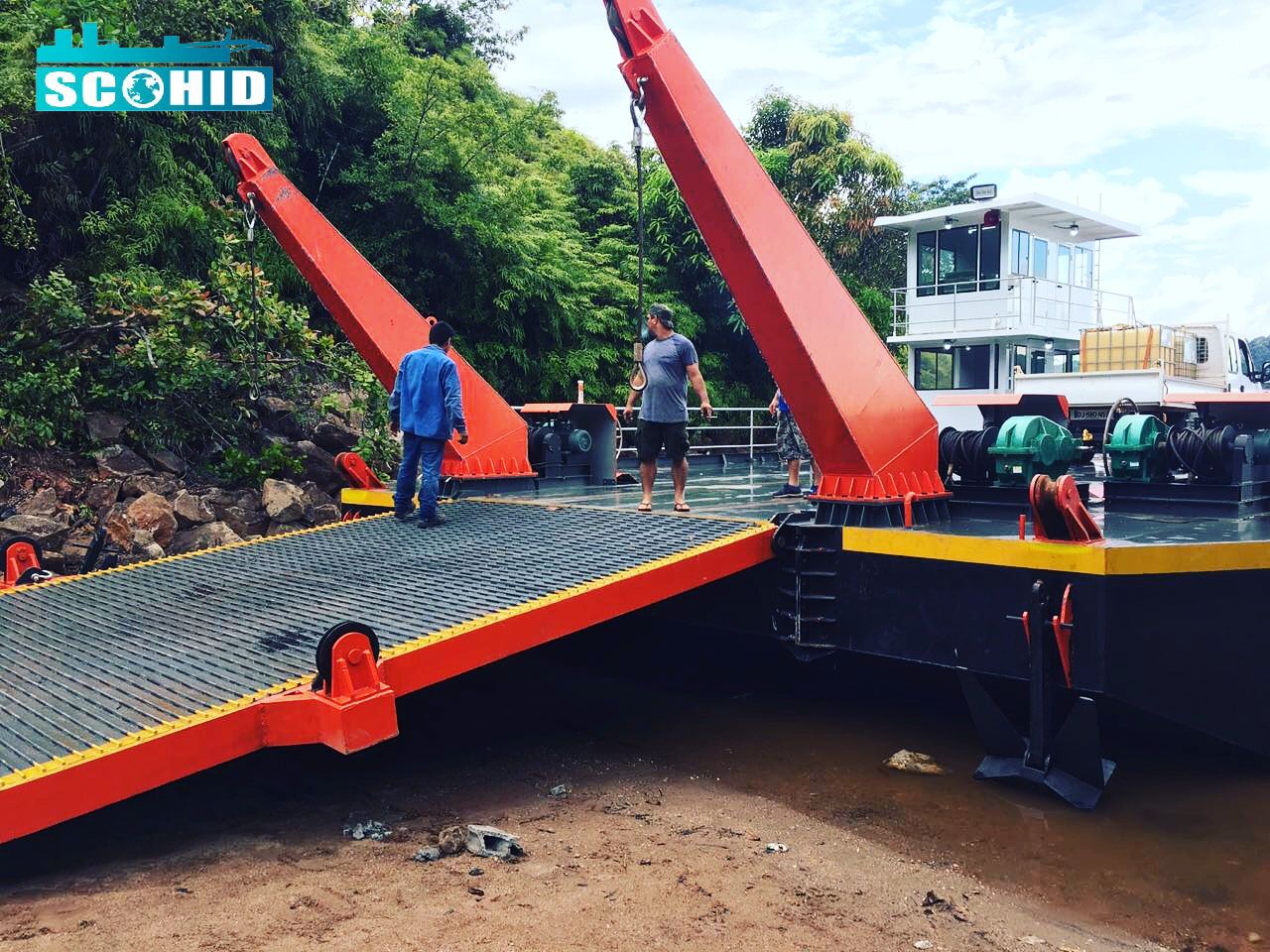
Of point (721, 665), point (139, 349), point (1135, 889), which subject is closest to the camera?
point (1135, 889)

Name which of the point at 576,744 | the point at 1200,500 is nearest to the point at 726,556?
the point at 576,744

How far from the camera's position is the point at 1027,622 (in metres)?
4.63

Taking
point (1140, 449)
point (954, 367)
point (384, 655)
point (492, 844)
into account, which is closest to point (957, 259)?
point (954, 367)

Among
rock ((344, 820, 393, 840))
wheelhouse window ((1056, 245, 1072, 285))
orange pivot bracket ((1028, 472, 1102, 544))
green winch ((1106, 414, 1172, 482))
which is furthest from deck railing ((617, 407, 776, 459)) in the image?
rock ((344, 820, 393, 840))

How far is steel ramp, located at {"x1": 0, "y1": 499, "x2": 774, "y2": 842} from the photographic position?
362 cm

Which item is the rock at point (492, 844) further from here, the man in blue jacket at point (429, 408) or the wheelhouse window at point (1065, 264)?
the wheelhouse window at point (1065, 264)

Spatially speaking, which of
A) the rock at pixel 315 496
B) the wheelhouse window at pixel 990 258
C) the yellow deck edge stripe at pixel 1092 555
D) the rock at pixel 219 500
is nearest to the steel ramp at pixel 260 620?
the yellow deck edge stripe at pixel 1092 555

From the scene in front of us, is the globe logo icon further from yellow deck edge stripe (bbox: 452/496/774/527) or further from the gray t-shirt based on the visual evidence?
the gray t-shirt

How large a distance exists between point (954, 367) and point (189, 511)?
438 inches

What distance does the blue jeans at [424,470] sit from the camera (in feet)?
22.8

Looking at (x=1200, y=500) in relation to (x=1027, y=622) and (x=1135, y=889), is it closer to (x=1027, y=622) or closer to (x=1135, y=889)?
(x=1027, y=622)

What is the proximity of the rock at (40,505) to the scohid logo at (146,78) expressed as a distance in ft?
13.2

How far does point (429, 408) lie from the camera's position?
22.8ft

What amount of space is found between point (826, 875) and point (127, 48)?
11.0m
